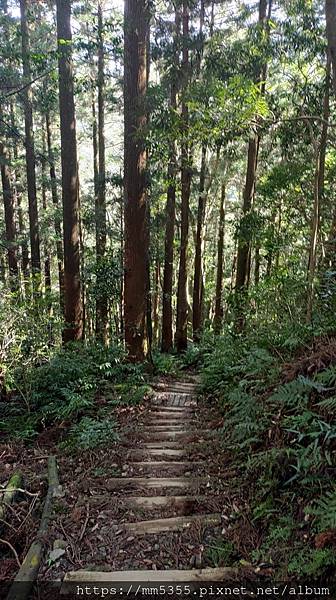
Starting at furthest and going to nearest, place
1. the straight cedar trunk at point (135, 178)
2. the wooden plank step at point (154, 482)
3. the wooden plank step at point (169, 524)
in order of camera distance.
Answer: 1. the straight cedar trunk at point (135, 178)
2. the wooden plank step at point (154, 482)
3. the wooden plank step at point (169, 524)

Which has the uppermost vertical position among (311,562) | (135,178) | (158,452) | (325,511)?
(135,178)

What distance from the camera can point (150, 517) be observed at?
3357mm

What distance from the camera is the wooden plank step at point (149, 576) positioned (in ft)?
8.45

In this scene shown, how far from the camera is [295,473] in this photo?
10.00ft

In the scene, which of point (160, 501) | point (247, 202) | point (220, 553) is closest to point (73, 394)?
point (160, 501)

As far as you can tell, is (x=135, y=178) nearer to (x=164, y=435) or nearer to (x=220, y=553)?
(x=164, y=435)

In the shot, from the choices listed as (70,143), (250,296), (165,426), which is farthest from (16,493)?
(70,143)

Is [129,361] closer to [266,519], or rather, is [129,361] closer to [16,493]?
[16,493]

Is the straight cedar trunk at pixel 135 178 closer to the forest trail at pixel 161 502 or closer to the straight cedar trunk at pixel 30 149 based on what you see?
the forest trail at pixel 161 502

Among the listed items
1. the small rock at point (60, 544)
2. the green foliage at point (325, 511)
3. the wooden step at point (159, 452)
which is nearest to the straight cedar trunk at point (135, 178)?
the wooden step at point (159, 452)

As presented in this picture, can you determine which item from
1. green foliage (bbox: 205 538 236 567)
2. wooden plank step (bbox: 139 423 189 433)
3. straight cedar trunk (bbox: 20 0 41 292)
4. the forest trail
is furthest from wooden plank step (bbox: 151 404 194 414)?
straight cedar trunk (bbox: 20 0 41 292)

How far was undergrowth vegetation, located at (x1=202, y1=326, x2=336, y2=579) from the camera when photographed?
8.17 feet

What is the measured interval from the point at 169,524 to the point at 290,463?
1153mm

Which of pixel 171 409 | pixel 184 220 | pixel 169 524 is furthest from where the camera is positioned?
pixel 184 220
